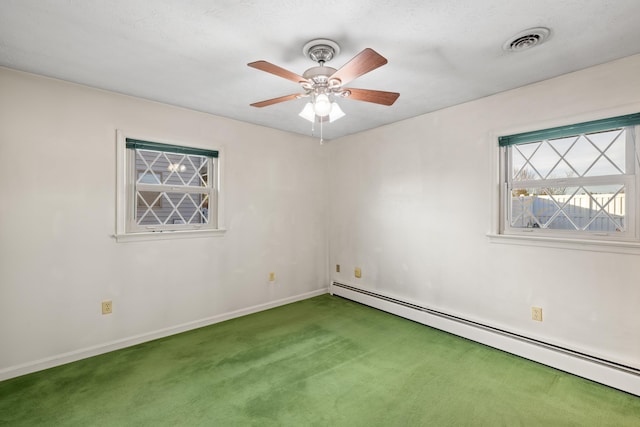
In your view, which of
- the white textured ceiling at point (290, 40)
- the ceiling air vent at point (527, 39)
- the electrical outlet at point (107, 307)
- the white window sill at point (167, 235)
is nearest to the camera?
the white textured ceiling at point (290, 40)

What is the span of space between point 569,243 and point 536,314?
66cm

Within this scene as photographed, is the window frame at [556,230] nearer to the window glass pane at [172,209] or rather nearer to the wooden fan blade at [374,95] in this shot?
the wooden fan blade at [374,95]

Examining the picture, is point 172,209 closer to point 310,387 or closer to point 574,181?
point 310,387

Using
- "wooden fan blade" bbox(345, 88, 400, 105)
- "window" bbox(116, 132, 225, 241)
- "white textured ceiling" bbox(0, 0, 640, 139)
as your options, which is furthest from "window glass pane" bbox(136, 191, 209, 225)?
"wooden fan blade" bbox(345, 88, 400, 105)

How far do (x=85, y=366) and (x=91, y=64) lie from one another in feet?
7.79

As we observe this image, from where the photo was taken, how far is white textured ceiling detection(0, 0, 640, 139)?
1.61 metres

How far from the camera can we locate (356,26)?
1.76m

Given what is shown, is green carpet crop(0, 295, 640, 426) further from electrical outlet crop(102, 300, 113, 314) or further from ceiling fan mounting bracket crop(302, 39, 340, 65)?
ceiling fan mounting bracket crop(302, 39, 340, 65)

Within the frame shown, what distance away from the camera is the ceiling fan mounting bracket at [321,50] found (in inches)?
75.7

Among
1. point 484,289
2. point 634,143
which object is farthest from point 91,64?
point 634,143

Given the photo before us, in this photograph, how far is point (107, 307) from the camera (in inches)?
108

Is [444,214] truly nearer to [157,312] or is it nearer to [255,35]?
[255,35]

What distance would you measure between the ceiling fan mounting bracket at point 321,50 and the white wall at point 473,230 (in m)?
1.71

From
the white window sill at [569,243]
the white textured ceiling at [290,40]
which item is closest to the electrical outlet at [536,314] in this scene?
the white window sill at [569,243]
